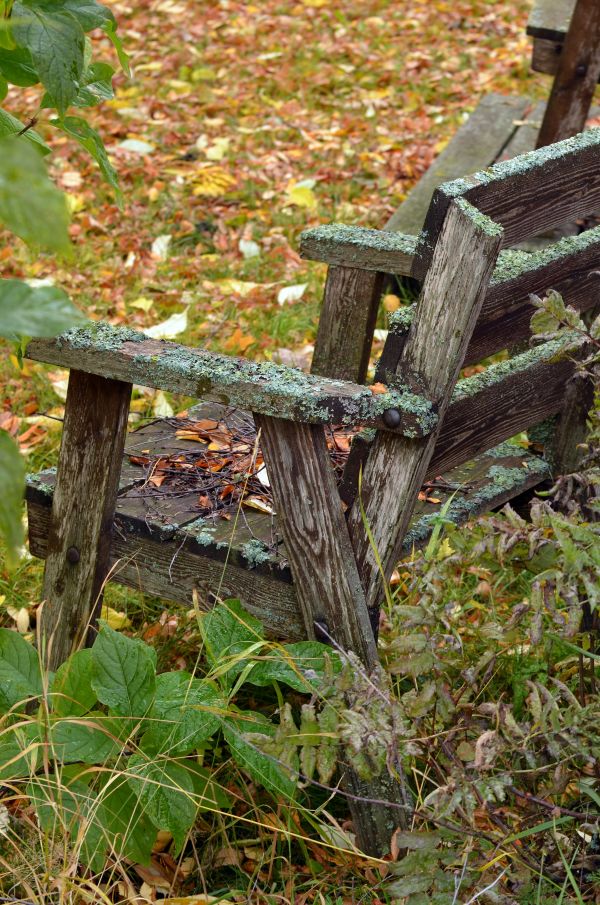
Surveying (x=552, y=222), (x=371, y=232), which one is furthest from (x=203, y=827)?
(x=371, y=232)

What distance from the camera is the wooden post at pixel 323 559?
1.67 metres

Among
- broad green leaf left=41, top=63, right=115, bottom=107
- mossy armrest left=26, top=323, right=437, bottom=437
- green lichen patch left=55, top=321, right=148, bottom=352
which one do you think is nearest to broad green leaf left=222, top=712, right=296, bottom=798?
mossy armrest left=26, top=323, right=437, bottom=437

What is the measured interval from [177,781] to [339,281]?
1.35 metres

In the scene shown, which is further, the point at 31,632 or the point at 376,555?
the point at 31,632

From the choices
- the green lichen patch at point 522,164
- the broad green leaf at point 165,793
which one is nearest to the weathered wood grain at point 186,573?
the broad green leaf at point 165,793

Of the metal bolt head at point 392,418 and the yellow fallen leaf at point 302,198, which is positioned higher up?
the metal bolt head at point 392,418

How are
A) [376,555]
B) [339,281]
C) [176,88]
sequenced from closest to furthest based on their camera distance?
1. [376,555]
2. [339,281]
3. [176,88]

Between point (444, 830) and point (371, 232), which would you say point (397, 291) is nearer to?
point (371, 232)

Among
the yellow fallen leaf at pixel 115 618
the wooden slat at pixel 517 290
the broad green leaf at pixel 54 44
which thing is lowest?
the yellow fallen leaf at pixel 115 618

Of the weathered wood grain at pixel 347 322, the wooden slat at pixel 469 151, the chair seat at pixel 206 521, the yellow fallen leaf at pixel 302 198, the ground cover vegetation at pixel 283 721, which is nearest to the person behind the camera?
the ground cover vegetation at pixel 283 721

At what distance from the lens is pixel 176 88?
5.95 m

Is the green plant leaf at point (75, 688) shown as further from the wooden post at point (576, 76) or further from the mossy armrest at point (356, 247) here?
the wooden post at point (576, 76)

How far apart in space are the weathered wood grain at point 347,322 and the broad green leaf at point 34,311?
186 cm

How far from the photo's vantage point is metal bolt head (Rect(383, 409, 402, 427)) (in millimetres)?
1604
